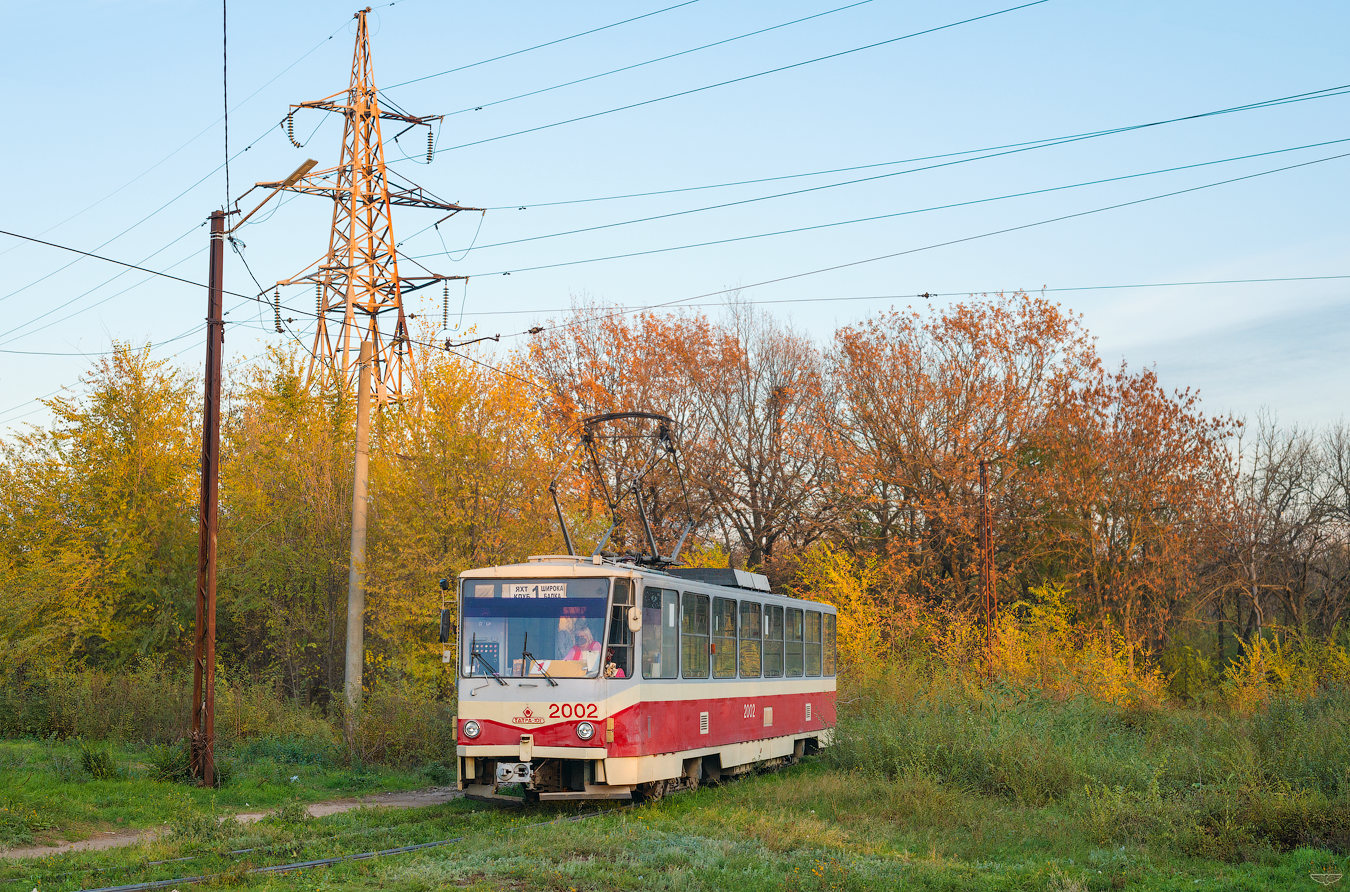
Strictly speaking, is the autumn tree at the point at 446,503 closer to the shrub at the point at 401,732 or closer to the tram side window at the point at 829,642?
the shrub at the point at 401,732

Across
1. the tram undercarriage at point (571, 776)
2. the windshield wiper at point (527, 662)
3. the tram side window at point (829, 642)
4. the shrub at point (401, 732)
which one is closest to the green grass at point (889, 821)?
the tram undercarriage at point (571, 776)

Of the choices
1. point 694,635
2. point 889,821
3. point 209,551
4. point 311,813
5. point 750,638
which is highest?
point 209,551

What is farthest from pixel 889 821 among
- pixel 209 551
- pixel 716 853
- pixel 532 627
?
pixel 209 551

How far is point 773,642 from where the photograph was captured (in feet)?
66.2

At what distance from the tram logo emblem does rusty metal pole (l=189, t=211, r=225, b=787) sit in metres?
4.84

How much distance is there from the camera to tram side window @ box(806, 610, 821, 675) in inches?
875

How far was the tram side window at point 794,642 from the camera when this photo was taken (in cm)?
2103

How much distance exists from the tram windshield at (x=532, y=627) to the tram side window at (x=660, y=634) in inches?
26.7

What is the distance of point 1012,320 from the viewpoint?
124 feet

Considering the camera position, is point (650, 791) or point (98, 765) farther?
point (98, 765)

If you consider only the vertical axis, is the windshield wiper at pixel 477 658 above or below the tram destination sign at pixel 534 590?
below

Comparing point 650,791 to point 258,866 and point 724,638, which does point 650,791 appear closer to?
point 724,638

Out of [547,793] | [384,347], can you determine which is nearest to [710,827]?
[547,793]

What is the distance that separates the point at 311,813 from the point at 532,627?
3.56 m
